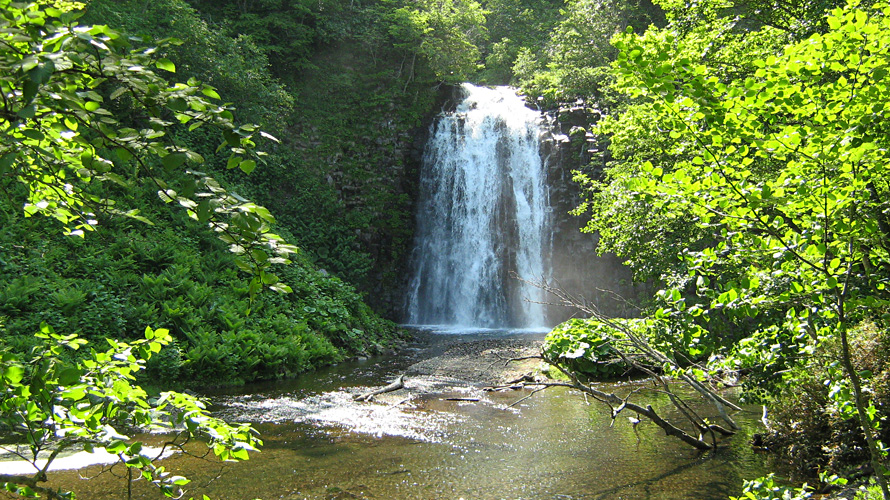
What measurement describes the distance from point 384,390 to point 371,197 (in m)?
13.4

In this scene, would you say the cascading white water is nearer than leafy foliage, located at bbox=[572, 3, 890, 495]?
No

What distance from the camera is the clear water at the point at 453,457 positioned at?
5234mm

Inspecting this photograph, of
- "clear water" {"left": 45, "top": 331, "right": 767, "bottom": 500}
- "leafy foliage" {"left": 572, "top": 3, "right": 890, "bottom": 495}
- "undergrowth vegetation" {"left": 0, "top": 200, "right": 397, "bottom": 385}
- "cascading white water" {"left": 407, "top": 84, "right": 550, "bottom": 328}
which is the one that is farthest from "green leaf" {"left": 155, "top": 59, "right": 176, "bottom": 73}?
"cascading white water" {"left": 407, "top": 84, "right": 550, "bottom": 328}

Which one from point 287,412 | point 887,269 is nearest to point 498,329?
point 287,412

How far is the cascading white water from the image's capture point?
21.6m

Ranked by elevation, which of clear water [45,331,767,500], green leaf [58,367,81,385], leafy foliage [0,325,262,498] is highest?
green leaf [58,367,81,385]

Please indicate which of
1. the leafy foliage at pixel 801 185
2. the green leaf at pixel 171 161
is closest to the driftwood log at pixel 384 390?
the leafy foliage at pixel 801 185

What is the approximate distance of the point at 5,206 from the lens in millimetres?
11273

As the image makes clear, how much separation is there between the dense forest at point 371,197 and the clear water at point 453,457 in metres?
0.78

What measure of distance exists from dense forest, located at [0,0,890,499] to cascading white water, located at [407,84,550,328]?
98 centimetres

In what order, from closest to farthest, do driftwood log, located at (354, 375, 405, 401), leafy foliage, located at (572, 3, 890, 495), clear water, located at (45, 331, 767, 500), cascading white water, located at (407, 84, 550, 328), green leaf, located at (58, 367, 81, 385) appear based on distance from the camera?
green leaf, located at (58, 367, 81, 385), leafy foliage, located at (572, 3, 890, 495), clear water, located at (45, 331, 767, 500), driftwood log, located at (354, 375, 405, 401), cascading white water, located at (407, 84, 550, 328)

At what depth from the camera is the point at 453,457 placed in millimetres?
6172

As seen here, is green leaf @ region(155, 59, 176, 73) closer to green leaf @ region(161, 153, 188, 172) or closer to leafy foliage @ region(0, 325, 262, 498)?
green leaf @ region(161, 153, 188, 172)

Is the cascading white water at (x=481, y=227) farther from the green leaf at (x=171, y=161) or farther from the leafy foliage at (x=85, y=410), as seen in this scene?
the green leaf at (x=171, y=161)
